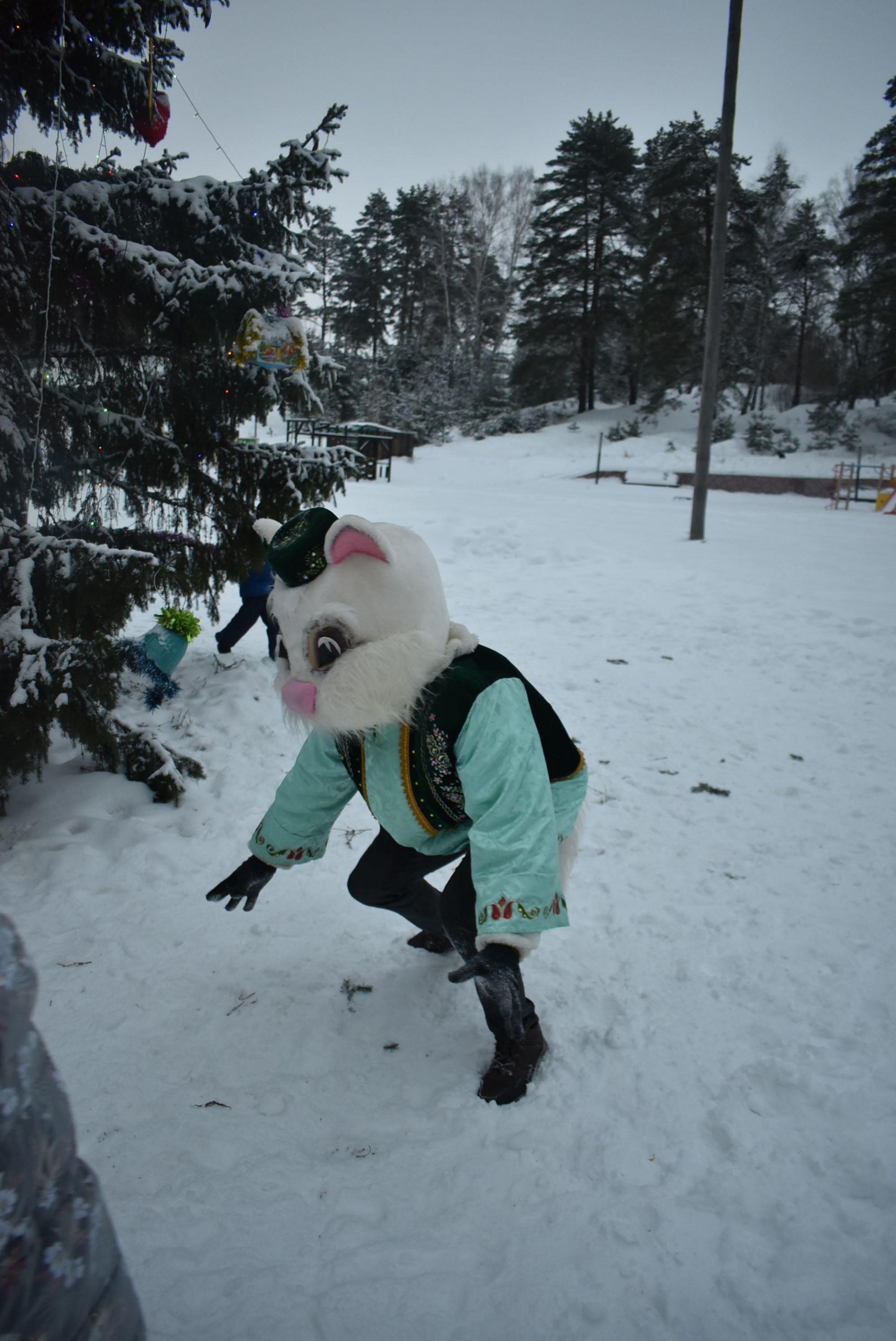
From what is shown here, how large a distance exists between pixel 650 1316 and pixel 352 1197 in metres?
0.66

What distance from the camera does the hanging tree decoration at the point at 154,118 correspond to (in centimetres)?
287

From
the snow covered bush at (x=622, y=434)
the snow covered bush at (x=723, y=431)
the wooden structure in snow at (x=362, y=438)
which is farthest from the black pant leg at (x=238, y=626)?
the snow covered bush at (x=622, y=434)

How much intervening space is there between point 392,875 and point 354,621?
2.85 feet

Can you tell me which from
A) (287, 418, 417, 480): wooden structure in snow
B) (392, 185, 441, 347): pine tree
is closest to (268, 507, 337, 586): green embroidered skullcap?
(287, 418, 417, 480): wooden structure in snow

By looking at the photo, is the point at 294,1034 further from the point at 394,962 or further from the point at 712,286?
the point at 712,286

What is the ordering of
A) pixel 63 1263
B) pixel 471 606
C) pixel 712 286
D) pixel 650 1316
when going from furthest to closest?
pixel 712 286, pixel 471 606, pixel 650 1316, pixel 63 1263

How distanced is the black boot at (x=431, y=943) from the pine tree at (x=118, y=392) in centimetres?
135

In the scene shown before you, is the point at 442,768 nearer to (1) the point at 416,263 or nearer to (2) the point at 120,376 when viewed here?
(2) the point at 120,376

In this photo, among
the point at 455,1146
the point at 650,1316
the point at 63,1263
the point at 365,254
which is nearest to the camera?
the point at 63,1263

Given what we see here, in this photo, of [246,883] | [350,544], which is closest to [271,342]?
[350,544]

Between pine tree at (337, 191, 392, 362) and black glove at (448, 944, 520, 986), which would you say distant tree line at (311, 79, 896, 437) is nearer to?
pine tree at (337, 191, 392, 362)

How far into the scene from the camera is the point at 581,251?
28.2 meters

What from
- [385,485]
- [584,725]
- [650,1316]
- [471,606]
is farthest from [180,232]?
[385,485]

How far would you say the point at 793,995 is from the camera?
221 centimetres
